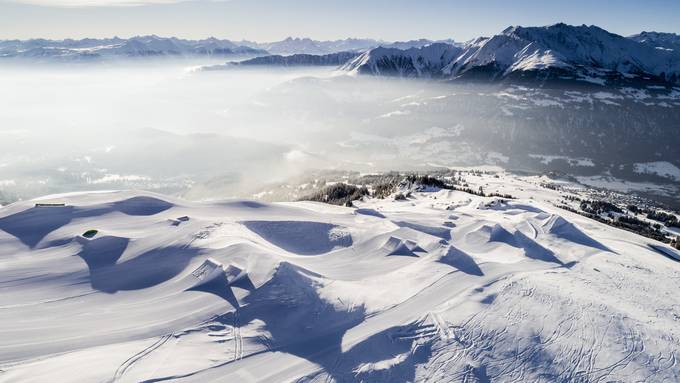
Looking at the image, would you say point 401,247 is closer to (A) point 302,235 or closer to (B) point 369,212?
(A) point 302,235

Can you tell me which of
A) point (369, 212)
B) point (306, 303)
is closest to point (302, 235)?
point (306, 303)

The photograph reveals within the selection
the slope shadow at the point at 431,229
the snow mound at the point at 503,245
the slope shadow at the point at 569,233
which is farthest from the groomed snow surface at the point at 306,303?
A: the slope shadow at the point at 431,229

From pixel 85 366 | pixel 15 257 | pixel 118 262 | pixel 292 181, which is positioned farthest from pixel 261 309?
pixel 292 181

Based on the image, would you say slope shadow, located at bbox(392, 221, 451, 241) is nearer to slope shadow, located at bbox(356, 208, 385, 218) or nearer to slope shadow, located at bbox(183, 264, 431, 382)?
slope shadow, located at bbox(356, 208, 385, 218)

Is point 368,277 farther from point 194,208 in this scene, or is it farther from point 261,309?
point 194,208

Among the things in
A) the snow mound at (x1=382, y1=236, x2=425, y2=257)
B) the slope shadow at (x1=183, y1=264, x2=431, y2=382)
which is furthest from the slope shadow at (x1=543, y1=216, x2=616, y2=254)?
the slope shadow at (x1=183, y1=264, x2=431, y2=382)

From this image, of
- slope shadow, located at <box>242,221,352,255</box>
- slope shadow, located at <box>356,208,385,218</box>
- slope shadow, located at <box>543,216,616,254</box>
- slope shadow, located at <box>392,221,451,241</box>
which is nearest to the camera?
slope shadow, located at <box>242,221,352,255</box>

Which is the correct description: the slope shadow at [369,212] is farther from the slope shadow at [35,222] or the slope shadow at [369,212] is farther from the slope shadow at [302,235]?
the slope shadow at [35,222]
